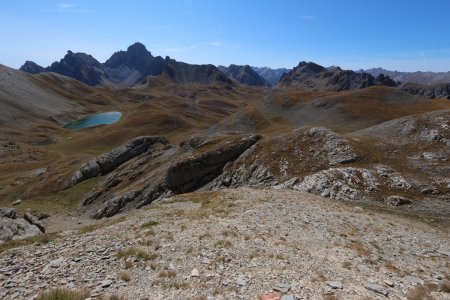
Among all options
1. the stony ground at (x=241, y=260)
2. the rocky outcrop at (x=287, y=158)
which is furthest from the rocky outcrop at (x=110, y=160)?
the stony ground at (x=241, y=260)

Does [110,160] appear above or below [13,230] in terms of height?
below

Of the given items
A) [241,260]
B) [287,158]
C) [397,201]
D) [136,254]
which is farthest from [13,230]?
[397,201]

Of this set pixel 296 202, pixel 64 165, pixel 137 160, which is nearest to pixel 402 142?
pixel 296 202

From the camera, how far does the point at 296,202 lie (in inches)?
1294

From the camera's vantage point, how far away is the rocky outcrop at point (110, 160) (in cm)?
8072

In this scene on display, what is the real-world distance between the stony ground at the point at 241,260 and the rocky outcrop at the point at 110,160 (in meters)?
60.5

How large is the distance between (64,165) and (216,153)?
5685 cm

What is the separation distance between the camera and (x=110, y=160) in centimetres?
8450

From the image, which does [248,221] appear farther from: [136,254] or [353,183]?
[353,183]

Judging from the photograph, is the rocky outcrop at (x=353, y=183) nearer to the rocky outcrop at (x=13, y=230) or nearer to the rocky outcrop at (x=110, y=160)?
the rocky outcrop at (x=13, y=230)

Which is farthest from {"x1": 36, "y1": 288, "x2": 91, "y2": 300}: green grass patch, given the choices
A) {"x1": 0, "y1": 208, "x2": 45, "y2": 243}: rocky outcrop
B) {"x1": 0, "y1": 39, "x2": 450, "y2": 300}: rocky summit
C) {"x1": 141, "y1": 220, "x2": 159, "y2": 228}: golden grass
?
{"x1": 0, "y1": 208, "x2": 45, "y2": 243}: rocky outcrop

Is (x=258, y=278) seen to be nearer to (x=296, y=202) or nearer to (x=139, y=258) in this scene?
(x=139, y=258)

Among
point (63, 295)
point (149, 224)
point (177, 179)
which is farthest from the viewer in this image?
point (177, 179)

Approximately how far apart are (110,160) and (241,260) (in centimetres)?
7266
